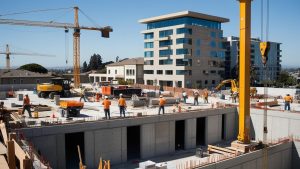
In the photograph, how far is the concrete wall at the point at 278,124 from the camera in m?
22.7

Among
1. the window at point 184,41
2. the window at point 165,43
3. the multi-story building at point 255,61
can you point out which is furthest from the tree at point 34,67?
the multi-story building at point 255,61

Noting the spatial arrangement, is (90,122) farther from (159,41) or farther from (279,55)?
(279,55)

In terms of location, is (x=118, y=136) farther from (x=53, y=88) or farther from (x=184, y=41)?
(x=184, y=41)

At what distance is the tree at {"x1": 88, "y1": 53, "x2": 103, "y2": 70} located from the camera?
5059 inches

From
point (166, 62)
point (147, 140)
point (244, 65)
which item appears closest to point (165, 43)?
point (166, 62)

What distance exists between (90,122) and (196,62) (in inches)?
1660

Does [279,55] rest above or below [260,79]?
above

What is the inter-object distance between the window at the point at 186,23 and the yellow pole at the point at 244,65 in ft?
132

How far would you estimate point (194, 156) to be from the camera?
2105cm

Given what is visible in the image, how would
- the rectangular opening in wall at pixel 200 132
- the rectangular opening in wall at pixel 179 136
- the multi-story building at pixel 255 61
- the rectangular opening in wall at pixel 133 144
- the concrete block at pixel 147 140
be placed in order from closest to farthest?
the concrete block at pixel 147 140 < the rectangular opening in wall at pixel 133 144 < the rectangular opening in wall at pixel 179 136 < the rectangular opening in wall at pixel 200 132 < the multi-story building at pixel 255 61

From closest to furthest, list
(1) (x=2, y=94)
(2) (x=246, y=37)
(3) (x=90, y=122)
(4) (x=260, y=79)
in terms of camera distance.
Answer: (2) (x=246, y=37), (3) (x=90, y=122), (1) (x=2, y=94), (4) (x=260, y=79)

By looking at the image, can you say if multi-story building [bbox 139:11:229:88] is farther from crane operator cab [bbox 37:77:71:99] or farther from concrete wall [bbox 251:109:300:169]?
concrete wall [bbox 251:109:300:169]

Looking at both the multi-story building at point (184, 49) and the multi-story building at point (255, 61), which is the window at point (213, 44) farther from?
the multi-story building at point (255, 61)

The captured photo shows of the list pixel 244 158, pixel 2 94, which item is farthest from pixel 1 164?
pixel 2 94
